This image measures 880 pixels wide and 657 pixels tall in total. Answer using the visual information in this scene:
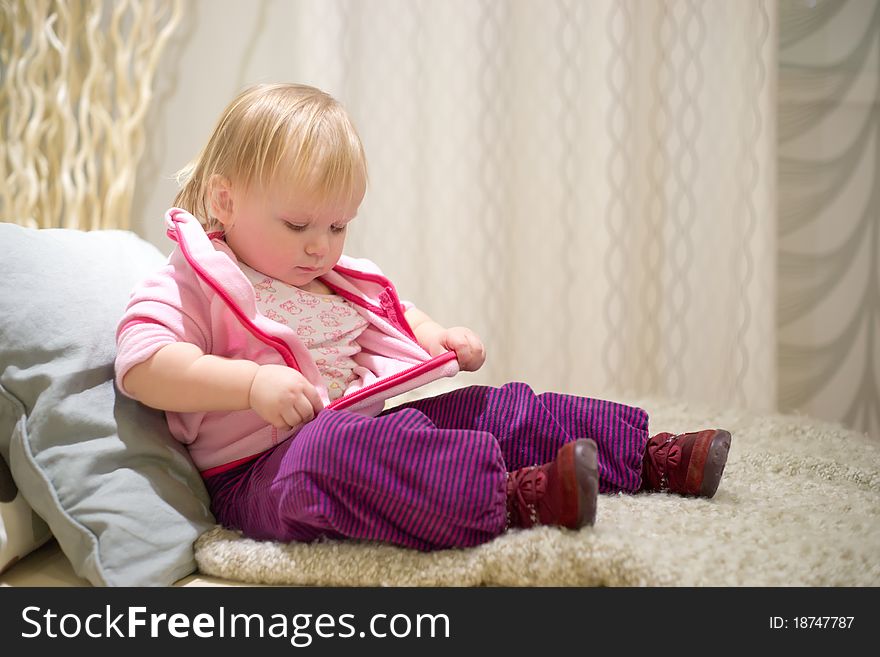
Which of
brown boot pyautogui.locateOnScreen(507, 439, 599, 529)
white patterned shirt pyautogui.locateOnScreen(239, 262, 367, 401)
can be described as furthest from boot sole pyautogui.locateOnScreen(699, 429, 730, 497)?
white patterned shirt pyautogui.locateOnScreen(239, 262, 367, 401)

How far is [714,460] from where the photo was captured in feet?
2.90

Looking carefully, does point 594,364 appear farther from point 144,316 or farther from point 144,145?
point 144,316

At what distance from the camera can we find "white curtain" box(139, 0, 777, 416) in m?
1.80

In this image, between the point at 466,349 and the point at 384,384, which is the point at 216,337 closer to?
the point at 384,384

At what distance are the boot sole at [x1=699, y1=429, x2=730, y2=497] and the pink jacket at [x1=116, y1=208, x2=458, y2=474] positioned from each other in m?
0.30

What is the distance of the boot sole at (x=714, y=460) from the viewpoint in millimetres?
883

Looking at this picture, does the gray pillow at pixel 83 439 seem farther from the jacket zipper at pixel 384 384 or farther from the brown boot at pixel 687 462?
the brown boot at pixel 687 462

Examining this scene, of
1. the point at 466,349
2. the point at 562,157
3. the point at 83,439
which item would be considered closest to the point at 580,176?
the point at 562,157

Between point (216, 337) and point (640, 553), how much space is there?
1.60ft

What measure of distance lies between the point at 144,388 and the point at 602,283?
4.17 ft

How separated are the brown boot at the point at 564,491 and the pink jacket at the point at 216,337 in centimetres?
19

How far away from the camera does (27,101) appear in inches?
65.1

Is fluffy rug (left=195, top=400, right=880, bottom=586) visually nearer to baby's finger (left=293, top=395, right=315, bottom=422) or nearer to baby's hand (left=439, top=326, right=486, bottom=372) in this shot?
baby's finger (left=293, top=395, right=315, bottom=422)

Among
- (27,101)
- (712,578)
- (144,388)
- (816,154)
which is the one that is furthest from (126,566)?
(816,154)
